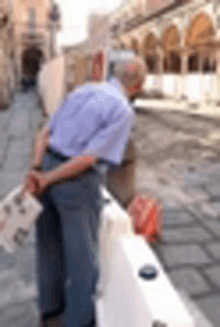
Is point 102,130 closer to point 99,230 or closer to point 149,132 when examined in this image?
point 99,230

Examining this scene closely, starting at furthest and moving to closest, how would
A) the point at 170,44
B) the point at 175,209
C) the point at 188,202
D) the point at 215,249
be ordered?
1. the point at 170,44
2. the point at 188,202
3. the point at 175,209
4. the point at 215,249

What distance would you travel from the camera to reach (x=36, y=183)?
6.13 feet

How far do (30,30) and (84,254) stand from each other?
44.7 metres

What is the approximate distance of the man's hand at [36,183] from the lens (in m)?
1.82

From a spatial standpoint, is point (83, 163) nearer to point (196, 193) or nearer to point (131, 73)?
point (131, 73)

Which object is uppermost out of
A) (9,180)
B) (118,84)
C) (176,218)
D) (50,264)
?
(118,84)

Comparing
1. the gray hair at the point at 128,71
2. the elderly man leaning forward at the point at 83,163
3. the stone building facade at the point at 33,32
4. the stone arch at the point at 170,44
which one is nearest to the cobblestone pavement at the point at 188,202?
the elderly man leaning forward at the point at 83,163

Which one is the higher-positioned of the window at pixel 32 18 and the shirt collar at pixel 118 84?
the window at pixel 32 18

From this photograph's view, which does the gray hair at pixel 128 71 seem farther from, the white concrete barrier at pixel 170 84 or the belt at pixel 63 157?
the white concrete barrier at pixel 170 84

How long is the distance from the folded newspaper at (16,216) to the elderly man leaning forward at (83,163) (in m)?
0.07

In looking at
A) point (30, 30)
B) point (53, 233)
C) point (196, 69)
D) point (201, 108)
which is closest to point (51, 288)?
point (53, 233)

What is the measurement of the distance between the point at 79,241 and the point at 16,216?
0.36 meters

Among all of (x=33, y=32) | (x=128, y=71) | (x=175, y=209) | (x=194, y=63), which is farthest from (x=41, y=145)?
(x=33, y=32)

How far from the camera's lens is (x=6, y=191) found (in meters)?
5.15
